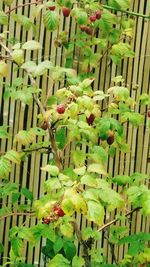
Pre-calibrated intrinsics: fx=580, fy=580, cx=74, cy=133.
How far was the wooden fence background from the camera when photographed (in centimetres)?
289

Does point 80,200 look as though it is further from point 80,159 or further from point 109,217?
point 109,217

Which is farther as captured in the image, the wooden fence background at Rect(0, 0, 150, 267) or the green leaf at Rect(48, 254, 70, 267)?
the wooden fence background at Rect(0, 0, 150, 267)

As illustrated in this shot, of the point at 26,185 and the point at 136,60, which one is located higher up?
the point at 136,60

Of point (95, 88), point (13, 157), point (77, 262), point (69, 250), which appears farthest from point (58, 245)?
point (95, 88)

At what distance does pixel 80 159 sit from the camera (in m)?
2.18

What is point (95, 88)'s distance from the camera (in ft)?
9.68

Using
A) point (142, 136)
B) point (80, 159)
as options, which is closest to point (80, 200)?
point (80, 159)

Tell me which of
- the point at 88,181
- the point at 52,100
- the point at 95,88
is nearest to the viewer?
the point at 88,181

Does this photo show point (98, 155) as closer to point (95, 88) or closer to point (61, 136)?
point (61, 136)

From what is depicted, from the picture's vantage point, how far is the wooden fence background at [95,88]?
289 cm

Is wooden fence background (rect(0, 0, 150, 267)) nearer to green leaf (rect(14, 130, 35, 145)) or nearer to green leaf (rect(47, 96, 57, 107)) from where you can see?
green leaf (rect(47, 96, 57, 107))

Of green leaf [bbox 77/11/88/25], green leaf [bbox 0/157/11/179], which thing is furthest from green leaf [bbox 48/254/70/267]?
green leaf [bbox 77/11/88/25]

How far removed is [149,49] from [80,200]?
1.48 m

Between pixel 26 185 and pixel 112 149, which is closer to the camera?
pixel 112 149
